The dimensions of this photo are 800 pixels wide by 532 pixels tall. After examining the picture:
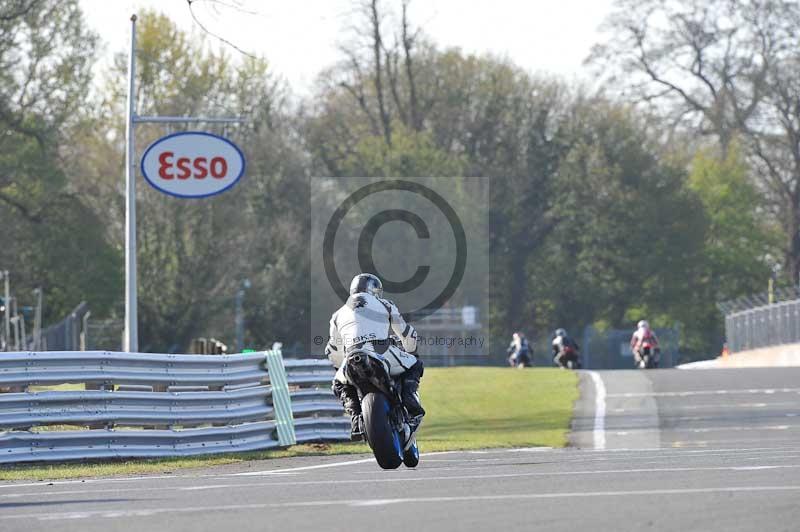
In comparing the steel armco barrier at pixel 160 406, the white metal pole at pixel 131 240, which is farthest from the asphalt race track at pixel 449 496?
the white metal pole at pixel 131 240

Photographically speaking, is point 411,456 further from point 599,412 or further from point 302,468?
point 599,412

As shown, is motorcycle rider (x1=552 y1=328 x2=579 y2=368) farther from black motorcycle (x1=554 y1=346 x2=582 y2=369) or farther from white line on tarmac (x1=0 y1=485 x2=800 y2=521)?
white line on tarmac (x1=0 y1=485 x2=800 y2=521)

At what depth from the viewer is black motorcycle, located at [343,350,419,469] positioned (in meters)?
12.7

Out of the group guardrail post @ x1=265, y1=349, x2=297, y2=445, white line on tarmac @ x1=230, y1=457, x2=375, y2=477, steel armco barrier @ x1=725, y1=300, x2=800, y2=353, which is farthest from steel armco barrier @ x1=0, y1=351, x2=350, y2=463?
steel armco barrier @ x1=725, y1=300, x2=800, y2=353

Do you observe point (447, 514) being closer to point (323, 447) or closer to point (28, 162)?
point (323, 447)

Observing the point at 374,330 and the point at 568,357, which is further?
the point at 568,357

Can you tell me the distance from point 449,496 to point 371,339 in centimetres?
301

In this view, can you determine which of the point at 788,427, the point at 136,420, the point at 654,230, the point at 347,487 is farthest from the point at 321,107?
the point at 347,487

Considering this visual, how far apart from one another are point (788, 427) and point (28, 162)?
3510 cm

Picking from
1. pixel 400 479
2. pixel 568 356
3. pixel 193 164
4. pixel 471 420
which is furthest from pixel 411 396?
pixel 568 356

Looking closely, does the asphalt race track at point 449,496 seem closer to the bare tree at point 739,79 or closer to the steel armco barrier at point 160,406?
the steel armco barrier at point 160,406

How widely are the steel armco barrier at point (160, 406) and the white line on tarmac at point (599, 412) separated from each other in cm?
403

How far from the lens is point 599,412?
27.3 meters

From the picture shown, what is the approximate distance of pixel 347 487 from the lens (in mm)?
11336
